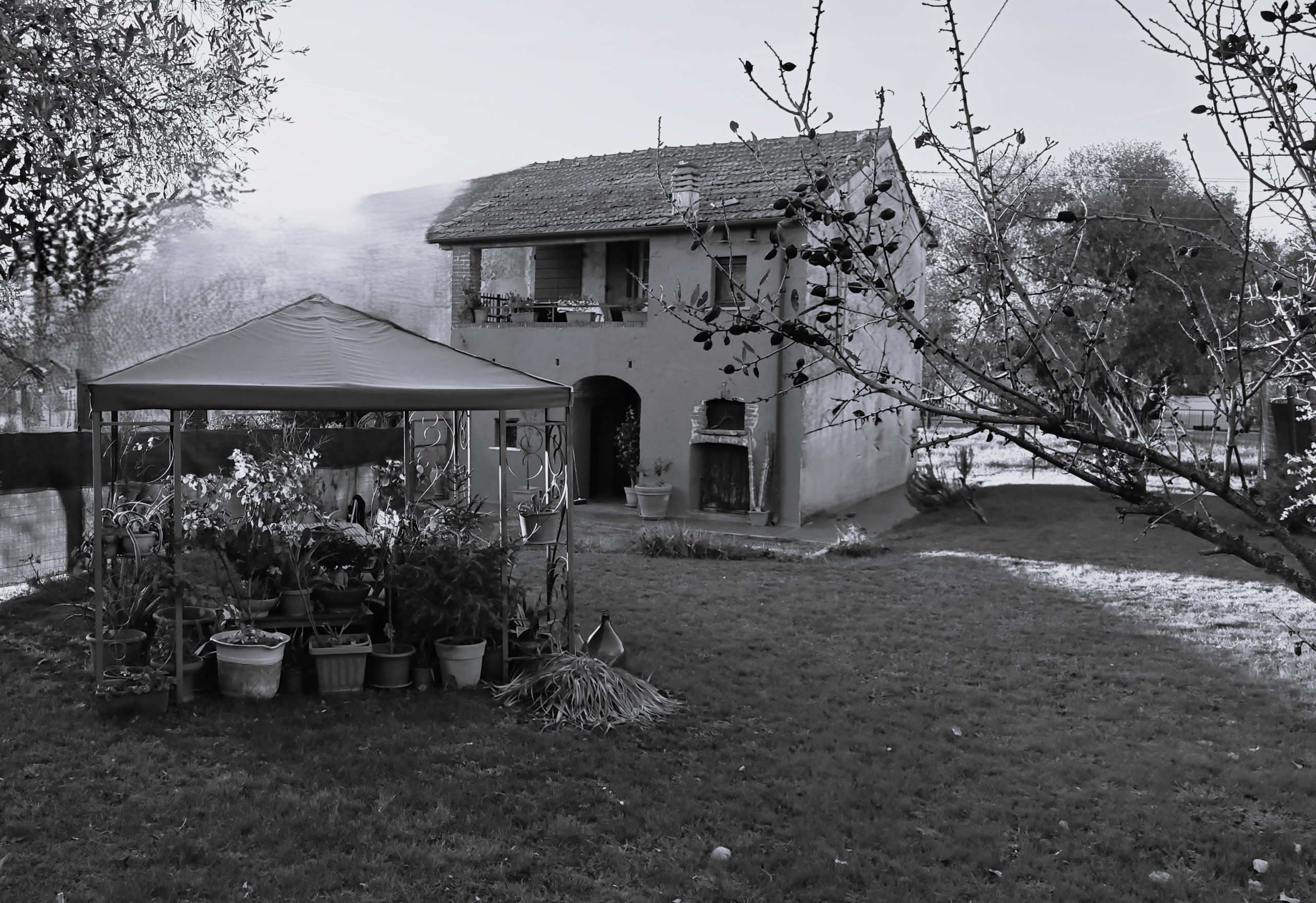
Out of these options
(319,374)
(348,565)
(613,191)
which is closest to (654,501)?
(613,191)

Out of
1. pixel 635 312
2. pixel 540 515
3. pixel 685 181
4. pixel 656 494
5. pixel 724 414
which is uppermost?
pixel 685 181

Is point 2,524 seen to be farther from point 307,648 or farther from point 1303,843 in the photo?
point 1303,843

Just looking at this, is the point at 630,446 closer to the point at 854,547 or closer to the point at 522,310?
the point at 522,310

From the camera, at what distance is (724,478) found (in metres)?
18.2

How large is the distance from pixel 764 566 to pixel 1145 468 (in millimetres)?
11053

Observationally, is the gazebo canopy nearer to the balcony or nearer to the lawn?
the lawn

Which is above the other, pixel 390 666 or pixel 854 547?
pixel 854 547

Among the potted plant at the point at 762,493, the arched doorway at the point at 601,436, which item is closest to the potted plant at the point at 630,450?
the arched doorway at the point at 601,436

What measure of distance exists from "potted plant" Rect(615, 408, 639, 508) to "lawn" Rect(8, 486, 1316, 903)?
9536 millimetres

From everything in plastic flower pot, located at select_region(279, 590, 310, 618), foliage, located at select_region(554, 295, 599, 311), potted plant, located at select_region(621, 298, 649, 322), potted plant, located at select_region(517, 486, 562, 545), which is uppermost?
foliage, located at select_region(554, 295, 599, 311)

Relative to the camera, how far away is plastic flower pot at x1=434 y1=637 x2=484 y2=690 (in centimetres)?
739

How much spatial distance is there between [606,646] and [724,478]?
10769mm

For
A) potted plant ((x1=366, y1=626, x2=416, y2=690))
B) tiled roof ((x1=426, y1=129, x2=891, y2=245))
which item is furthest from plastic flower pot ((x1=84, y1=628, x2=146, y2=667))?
tiled roof ((x1=426, y1=129, x2=891, y2=245))

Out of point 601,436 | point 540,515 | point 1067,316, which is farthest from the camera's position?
point 601,436
